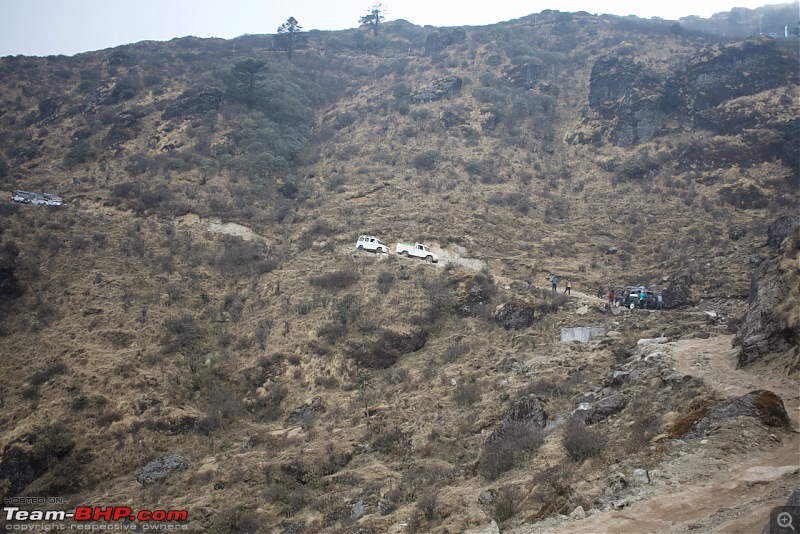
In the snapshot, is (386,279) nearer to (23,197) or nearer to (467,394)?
(467,394)

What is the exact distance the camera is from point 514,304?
2470 centimetres

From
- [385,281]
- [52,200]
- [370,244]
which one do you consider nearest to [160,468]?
[385,281]

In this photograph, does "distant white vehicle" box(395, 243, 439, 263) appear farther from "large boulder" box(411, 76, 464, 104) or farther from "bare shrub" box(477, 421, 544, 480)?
"large boulder" box(411, 76, 464, 104)

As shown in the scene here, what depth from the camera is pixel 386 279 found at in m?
29.1

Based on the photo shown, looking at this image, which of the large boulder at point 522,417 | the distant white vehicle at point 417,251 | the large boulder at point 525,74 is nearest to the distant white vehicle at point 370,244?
the distant white vehicle at point 417,251

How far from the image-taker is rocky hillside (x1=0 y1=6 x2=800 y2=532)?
13258 mm

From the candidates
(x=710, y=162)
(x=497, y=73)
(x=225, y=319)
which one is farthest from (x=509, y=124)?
(x=225, y=319)

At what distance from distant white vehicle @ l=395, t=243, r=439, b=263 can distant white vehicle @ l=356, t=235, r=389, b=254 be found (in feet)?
3.23

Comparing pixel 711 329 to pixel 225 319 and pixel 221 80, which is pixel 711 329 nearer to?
pixel 225 319

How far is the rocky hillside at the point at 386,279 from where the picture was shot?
13.3 meters

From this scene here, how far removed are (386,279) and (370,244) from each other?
5.27 m

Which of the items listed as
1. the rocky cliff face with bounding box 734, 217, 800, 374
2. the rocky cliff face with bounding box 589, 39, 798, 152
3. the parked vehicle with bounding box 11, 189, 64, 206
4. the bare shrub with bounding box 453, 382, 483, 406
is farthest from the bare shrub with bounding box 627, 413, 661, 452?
the parked vehicle with bounding box 11, 189, 64, 206

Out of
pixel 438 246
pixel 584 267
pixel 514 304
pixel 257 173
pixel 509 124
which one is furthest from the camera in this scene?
pixel 509 124

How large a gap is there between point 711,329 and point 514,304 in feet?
27.9
